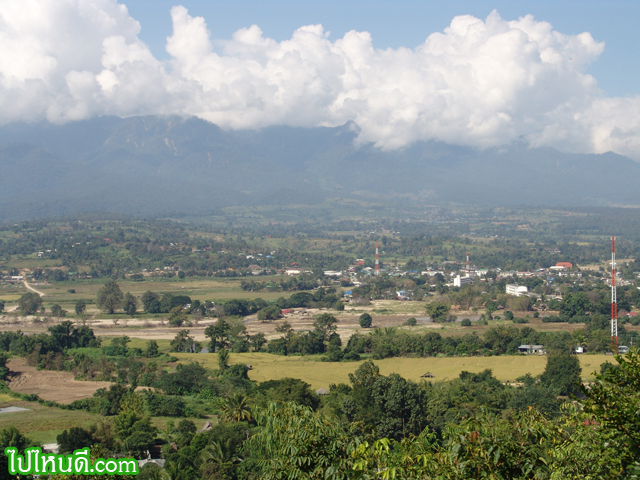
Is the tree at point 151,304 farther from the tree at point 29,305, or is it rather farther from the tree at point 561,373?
the tree at point 561,373

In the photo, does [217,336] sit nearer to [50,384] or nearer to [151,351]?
[151,351]

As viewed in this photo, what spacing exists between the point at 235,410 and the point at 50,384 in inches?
531

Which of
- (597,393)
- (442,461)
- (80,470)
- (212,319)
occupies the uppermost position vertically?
(597,393)

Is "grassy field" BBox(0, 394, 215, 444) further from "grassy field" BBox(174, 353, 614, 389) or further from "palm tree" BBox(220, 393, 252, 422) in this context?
"grassy field" BBox(174, 353, 614, 389)

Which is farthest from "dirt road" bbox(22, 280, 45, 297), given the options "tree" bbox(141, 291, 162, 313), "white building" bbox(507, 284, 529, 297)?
"white building" bbox(507, 284, 529, 297)

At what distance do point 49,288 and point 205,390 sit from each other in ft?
167

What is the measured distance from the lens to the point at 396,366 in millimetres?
31844

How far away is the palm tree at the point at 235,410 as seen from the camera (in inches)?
805

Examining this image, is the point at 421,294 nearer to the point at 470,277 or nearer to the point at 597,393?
the point at 470,277

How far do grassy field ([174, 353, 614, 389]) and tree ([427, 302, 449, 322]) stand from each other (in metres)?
14.0

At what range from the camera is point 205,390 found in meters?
26.2

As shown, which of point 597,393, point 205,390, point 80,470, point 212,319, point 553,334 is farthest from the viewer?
point 212,319

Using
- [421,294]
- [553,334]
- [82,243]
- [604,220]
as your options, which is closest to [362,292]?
[421,294]

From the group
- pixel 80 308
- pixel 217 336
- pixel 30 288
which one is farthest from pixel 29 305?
pixel 217 336
